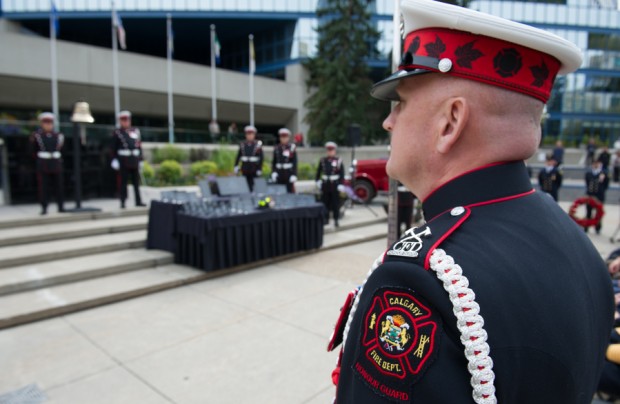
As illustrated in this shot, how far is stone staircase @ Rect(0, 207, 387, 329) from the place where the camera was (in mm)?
4898

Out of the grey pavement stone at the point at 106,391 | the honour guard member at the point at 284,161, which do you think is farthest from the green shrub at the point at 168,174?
the grey pavement stone at the point at 106,391

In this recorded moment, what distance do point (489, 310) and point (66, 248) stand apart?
697 centimetres

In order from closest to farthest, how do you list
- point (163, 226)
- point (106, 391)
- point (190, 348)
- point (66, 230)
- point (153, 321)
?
point (106, 391) → point (190, 348) → point (153, 321) → point (163, 226) → point (66, 230)

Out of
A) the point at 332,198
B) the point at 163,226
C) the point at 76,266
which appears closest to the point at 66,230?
the point at 76,266

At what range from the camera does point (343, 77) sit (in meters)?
26.1

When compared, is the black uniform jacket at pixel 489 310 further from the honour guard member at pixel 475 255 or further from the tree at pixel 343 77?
the tree at pixel 343 77

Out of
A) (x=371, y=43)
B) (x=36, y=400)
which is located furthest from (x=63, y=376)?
(x=371, y=43)

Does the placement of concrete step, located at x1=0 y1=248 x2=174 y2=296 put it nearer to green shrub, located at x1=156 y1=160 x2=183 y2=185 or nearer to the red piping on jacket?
green shrub, located at x1=156 y1=160 x2=183 y2=185

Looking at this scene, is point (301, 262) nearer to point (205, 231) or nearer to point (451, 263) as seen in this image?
point (205, 231)

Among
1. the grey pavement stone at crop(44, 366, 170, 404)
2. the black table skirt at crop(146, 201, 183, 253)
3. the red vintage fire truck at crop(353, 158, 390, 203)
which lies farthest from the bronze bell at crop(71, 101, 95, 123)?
the red vintage fire truck at crop(353, 158, 390, 203)

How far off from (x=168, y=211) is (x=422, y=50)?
6.22 m

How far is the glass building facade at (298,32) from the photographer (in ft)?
102

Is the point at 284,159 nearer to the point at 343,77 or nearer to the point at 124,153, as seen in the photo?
the point at 124,153

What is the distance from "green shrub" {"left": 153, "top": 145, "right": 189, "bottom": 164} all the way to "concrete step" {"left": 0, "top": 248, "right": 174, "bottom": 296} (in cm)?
758
